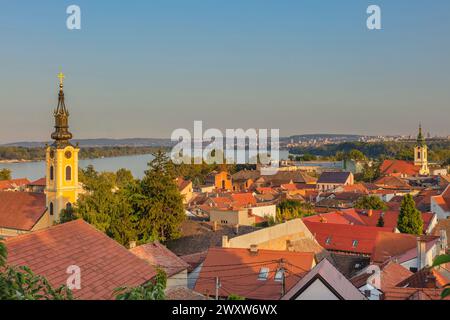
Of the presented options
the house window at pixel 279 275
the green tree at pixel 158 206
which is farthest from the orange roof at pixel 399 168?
the house window at pixel 279 275

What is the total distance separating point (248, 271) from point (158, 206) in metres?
12.9

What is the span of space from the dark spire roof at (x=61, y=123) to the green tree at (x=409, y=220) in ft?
60.2

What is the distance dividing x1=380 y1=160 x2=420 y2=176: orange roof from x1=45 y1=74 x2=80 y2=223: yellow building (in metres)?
55.6

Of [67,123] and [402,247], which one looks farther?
[67,123]

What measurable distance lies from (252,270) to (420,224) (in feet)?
50.0

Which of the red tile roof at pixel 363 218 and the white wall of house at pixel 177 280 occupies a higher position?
the white wall of house at pixel 177 280

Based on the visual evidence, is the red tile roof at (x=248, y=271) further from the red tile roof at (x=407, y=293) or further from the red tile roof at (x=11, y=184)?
the red tile roof at (x=11, y=184)

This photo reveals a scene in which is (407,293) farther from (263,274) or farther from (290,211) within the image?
(290,211)

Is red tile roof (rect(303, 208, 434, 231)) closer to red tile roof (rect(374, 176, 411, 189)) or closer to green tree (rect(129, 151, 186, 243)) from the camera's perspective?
green tree (rect(129, 151, 186, 243))

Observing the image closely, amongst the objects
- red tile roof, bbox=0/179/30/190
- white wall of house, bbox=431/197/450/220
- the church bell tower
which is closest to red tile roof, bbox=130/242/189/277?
white wall of house, bbox=431/197/450/220

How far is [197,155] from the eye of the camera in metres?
93.8

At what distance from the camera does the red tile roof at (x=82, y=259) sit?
25.7 feet
